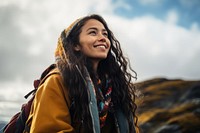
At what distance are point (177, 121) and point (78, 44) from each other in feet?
104

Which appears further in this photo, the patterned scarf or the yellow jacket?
the patterned scarf

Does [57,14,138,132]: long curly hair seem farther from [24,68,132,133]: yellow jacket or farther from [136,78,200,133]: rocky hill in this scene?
[136,78,200,133]: rocky hill

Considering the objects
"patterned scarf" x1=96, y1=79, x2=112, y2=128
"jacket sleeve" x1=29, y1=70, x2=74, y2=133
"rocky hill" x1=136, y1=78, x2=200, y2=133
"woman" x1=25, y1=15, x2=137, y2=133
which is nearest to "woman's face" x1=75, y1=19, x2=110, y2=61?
"woman" x1=25, y1=15, x2=137, y2=133

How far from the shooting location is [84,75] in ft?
15.6

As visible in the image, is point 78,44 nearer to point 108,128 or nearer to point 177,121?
point 108,128

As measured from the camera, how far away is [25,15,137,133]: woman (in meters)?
4.25

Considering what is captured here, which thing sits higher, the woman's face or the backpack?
the woman's face

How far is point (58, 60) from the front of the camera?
4996 millimetres

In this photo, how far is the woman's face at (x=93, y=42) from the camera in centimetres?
512

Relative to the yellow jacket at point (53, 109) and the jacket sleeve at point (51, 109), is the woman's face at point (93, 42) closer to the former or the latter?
the yellow jacket at point (53, 109)

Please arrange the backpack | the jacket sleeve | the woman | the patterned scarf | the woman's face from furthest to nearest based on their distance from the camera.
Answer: the woman's face < the patterned scarf < the backpack < the woman < the jacket sleeve

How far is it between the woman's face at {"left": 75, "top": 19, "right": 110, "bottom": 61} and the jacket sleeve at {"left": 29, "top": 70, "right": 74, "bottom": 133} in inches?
34.2

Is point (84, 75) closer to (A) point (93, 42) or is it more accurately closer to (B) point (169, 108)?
(A) point (93, 42)

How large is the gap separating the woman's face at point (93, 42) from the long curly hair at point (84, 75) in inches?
3.4
